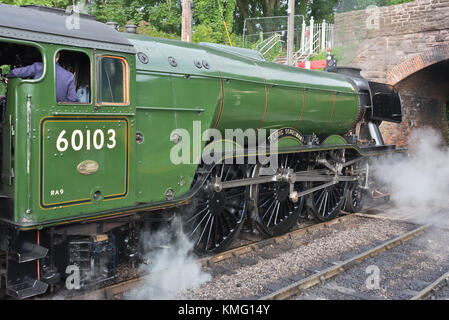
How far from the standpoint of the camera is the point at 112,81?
4.52 m

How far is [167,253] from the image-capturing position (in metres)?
5.84

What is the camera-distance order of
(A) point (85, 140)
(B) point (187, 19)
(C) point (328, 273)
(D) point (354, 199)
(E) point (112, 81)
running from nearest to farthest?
(A) point (85, 140) → (E) point (112, 81) → (C) point (328, 273) → (D) point (354, 199) → (B) point (187, 19)

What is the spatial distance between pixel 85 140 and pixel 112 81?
69 centimetres

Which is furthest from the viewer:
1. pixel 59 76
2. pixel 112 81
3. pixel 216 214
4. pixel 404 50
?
pixel 404 50

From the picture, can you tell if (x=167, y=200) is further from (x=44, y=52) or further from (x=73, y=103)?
(x=44, y=52)

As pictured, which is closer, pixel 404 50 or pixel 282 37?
pixel 404 50

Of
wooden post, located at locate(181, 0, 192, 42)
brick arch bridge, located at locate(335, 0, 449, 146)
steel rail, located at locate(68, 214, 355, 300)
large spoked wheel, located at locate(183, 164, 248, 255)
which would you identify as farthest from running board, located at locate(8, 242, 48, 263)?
brick arch bridge, located at locate(335, 0, 449, 146)

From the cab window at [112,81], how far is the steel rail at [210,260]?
6.59ft

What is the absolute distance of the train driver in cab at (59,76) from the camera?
159 inches

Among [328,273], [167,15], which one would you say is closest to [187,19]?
[328,273]

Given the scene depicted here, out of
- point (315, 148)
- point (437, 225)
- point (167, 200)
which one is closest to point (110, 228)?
point (167, 200)

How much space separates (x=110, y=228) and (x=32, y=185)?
1.15m

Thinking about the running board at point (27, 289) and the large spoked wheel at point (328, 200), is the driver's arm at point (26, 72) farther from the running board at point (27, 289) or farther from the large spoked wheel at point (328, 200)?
the large spoked wheel at point (328, 200)

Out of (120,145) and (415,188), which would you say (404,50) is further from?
(120,145)
